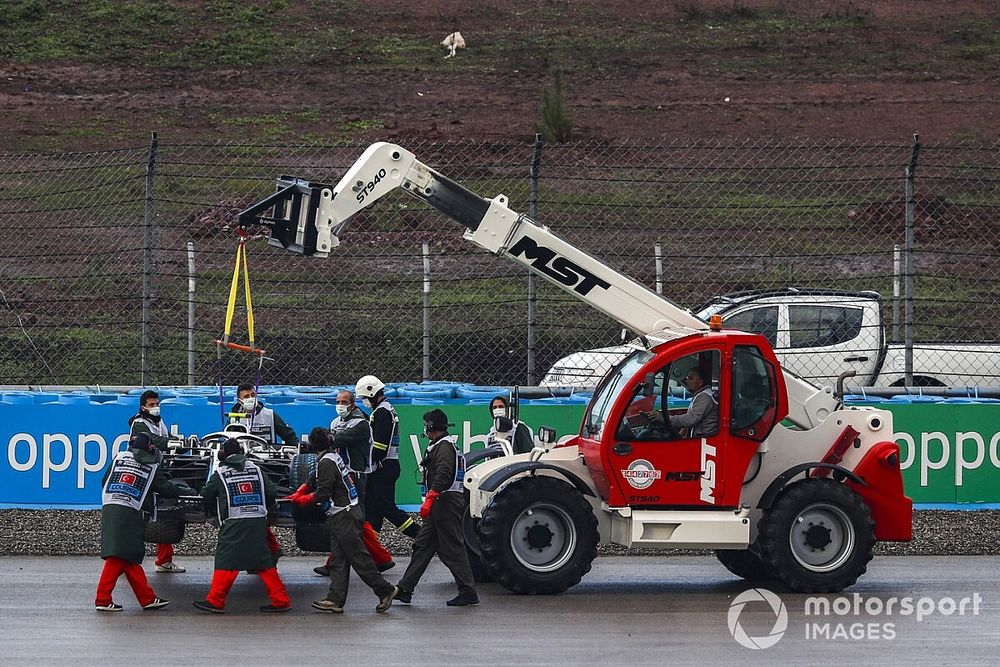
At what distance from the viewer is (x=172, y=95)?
44.4 metres

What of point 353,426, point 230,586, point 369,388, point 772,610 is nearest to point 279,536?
point 369,388

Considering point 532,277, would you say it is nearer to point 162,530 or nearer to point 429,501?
point 429,501

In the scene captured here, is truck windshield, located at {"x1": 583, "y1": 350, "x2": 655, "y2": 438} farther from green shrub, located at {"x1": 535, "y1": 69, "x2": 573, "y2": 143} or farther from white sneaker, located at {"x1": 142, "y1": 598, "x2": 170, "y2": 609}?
green shrub, located at {"x1": 535, "y1": 69, "x2": 573, "y2": 143}

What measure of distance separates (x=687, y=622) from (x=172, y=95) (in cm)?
3692

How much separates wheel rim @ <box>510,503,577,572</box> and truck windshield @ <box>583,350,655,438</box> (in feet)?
2.45

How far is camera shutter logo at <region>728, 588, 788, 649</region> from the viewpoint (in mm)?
9686

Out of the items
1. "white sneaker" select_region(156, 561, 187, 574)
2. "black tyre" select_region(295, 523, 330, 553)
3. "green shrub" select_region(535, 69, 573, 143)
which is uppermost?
"green shrub" select_region(535, 69, 573, 143)

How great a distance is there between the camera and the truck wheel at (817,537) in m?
11.4

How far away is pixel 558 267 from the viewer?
39.7 ft

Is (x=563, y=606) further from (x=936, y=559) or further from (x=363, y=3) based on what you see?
(x=363, y=3)

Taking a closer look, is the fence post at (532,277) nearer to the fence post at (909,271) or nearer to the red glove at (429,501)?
the fence post at (909,271)

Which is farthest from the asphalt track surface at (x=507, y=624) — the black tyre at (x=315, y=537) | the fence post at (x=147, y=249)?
the fence post at (x=147, y=249)

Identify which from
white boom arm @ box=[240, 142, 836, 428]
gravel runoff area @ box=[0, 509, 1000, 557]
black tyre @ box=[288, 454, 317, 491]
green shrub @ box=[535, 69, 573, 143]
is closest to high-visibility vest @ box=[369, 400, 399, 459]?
gravel runoff area @ box=[0, 509, 1000, 557]

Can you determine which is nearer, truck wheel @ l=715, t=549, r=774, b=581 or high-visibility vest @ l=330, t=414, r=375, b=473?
truck wheel @ l=715, t=549, r=774, b=581
